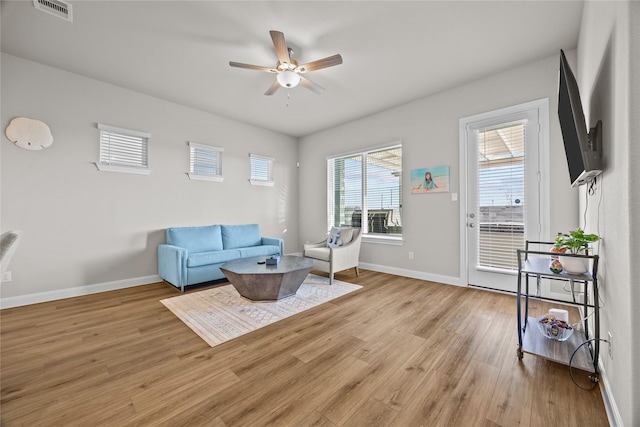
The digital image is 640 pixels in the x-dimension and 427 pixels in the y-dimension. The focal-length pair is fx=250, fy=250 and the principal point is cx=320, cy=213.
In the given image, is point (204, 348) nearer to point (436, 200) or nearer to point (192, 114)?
point (436, 200)

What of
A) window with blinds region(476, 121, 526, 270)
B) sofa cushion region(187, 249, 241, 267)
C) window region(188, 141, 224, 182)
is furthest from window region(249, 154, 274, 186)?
window with blinds region(476, 121, 526, 270)

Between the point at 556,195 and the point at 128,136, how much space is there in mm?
5870

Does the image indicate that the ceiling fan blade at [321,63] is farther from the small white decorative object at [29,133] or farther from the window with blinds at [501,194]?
the small white decorative object at [29,133]

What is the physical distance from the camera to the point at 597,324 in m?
1.57

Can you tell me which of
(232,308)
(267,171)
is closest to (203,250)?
(232,308)

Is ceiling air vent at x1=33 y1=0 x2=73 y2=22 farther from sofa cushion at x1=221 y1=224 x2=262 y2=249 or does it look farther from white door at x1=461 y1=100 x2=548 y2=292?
white door at x1=461 y1=100 x2=548 y2=292

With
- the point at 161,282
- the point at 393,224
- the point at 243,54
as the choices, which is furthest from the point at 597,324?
the point at 161,282

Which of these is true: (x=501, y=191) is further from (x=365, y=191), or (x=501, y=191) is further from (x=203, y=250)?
(x=203, y=250)

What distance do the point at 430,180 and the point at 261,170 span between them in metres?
3.46

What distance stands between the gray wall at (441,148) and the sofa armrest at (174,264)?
3.10 m

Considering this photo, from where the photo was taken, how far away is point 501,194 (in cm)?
334

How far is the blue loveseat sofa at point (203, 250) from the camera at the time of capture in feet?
11.5

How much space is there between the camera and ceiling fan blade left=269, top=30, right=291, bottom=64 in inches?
89.2

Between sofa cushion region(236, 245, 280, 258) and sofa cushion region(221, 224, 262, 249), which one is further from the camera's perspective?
sofa cushion region(221, 224, 262, 249)
